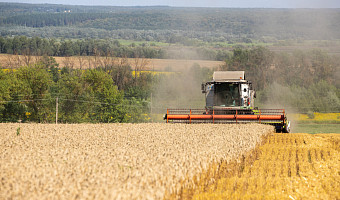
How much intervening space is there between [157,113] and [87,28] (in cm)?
12941

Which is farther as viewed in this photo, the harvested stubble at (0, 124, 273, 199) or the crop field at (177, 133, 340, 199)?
the crop field at (177, 133, 340, 199)

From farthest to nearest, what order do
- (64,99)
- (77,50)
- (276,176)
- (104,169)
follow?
(77,50) < (64,99) < (276,176) < (104,169)

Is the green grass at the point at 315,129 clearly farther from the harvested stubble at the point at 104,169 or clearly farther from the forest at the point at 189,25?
the forest at the point at 189,25

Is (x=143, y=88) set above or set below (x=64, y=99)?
below

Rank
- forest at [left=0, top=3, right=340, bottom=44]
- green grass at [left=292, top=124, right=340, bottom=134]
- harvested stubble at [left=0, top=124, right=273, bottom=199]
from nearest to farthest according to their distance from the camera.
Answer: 1. harvested stubble at [left=0, top=124, right=273, bottom=199]
2. green grass at [left=292, top=124, right=340, bottom=134]
3. forest at [left=0, top=3, right=340, bottom=44]

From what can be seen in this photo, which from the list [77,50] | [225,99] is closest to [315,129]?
[225,99]

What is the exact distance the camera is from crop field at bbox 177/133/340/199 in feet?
31.1

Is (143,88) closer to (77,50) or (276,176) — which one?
(77,50)

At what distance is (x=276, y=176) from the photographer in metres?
11.3

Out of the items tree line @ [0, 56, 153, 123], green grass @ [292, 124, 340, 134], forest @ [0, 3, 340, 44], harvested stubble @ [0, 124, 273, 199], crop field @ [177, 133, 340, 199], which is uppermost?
forest @ [0, 3, 340, 44]

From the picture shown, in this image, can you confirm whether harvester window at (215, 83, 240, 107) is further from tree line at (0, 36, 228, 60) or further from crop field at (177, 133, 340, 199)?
tree line at (0, 36, 228, 60)

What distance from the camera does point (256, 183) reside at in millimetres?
10375

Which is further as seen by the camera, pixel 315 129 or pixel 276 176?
pixel 315 129

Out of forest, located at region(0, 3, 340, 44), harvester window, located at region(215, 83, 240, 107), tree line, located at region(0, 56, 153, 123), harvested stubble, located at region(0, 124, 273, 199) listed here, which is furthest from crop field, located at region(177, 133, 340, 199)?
forest, located at region(0, 3, 340, 44)
